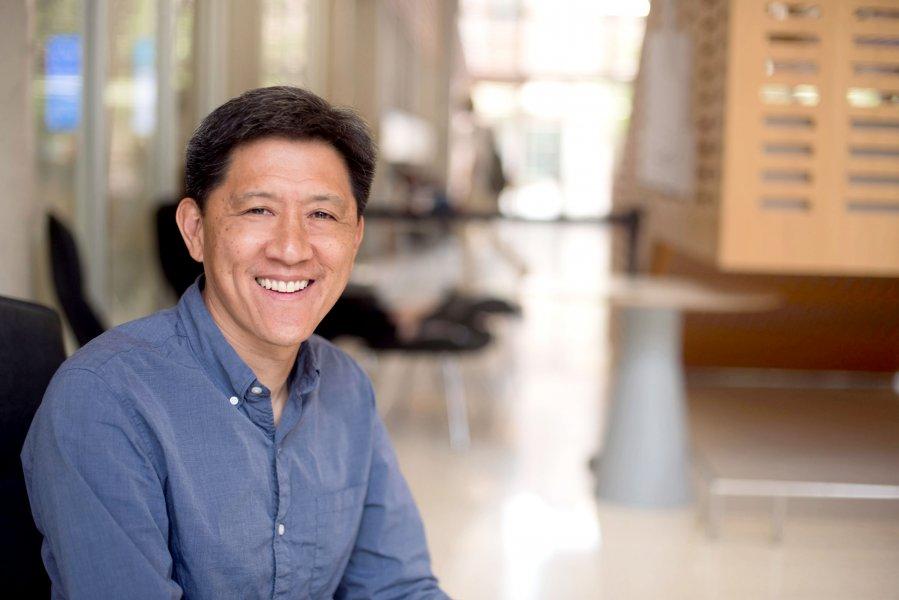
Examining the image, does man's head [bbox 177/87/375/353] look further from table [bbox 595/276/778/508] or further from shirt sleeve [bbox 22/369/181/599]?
table [bbox 595/276/778/508]

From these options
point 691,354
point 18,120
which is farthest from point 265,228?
point 691,354

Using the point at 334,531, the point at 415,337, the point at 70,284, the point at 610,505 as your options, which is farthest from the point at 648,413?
the point at 334,531

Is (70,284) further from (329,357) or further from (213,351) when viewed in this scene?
(213,351)

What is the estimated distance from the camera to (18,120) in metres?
2.73

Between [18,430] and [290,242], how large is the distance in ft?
1.48

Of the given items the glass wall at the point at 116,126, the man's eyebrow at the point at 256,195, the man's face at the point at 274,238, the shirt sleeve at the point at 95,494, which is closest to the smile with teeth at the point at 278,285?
the man's face at the point at 274,238

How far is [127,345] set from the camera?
→ 145cm

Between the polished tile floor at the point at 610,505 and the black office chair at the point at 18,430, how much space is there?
186 cm

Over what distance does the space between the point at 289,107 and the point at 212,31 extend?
17.0 ft

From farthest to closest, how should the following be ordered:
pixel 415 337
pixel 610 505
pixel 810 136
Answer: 1. pixel 415 337
2. pixel 610 505
3. pixel 810 136

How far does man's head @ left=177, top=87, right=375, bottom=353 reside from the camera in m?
1.54

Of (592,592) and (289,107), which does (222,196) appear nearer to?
(289,107)

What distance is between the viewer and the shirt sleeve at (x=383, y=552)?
1.74 metres

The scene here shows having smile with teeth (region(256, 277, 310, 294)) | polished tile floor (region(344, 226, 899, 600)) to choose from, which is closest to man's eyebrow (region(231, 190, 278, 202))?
smile with teeth (region(256, 277, 310, 294))
